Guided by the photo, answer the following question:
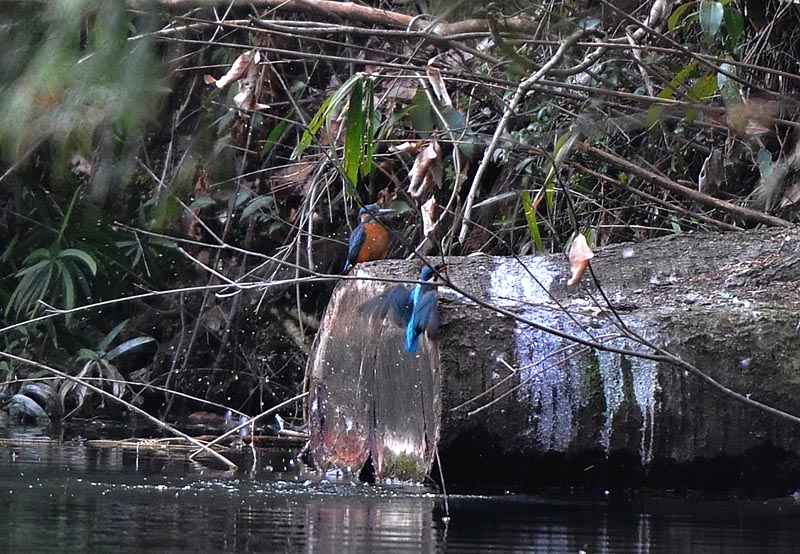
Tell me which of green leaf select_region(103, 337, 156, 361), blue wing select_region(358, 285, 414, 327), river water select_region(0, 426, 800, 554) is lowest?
river water select_region(0, 426, 800, 554)

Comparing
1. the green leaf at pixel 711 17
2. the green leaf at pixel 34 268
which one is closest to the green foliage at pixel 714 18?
the green leaf at pixel 711 17

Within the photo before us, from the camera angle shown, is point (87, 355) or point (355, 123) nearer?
point (355, 123)

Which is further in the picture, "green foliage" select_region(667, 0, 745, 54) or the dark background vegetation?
the dark background vegetation

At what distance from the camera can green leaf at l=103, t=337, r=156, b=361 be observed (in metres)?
7.00

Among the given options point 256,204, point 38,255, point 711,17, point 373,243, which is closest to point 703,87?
point 711,17

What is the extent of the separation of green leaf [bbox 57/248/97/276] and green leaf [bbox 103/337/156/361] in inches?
17.3

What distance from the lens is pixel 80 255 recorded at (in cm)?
712

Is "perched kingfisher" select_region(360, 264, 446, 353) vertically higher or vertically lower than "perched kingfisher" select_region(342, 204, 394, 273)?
lower

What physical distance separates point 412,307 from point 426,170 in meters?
0.85

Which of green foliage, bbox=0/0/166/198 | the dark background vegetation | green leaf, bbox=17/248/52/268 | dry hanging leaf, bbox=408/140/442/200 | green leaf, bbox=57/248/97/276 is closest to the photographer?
green foliage, bbox=0/0/166/198

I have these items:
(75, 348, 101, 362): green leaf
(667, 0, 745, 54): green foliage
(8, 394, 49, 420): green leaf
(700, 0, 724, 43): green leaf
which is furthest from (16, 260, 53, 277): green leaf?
(700, 0, 724, 43): green leaf

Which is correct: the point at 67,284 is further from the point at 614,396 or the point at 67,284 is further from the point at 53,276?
the point at 614,396

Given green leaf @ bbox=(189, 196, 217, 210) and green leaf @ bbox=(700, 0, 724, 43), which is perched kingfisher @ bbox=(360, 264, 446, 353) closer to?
green leaf @ bbox=(700, 0, 724, 43)

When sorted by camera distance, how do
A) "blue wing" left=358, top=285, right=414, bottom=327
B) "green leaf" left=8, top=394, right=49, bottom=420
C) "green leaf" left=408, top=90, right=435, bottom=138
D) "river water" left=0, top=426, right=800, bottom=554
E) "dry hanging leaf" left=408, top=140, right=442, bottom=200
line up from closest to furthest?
"river water" left=0, top=426, right=800, bottom=554, "blue wing" left=358, top=285, right=414, bottom=327, "dry hanging leaf" left=408, top=140, right=442, bottom=200, "green leaf" left=408, top=90, right=435, bottom=138, "green leaf" left=8, top=394, right=49, bottom=420
